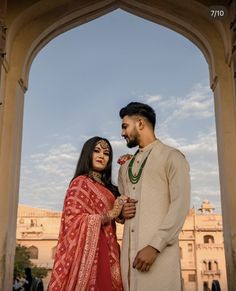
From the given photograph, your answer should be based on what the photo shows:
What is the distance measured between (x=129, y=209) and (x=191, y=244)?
1082 inches

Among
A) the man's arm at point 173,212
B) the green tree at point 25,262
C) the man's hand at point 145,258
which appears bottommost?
the man's hand at point 145,258

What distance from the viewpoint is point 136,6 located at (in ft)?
14.8

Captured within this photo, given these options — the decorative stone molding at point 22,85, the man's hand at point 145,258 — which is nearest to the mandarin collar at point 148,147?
the man's hand at point 145,258

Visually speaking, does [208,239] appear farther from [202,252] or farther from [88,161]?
[88,161]

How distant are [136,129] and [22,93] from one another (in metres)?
2.55

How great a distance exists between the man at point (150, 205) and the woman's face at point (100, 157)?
108 millimetres

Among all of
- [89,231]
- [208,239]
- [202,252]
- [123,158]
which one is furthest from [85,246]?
[208,239]

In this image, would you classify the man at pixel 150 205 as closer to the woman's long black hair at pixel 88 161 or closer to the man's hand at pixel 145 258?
the man's hand at pixel 145 258

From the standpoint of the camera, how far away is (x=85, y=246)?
184 centimetres

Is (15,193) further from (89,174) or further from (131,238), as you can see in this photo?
(131,238)

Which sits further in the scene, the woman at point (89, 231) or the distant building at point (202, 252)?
the distant building at point (202, 252)

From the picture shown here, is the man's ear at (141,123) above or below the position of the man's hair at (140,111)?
below

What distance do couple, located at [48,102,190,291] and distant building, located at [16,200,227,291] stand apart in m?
26.2

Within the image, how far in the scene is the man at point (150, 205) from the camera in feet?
5.50
